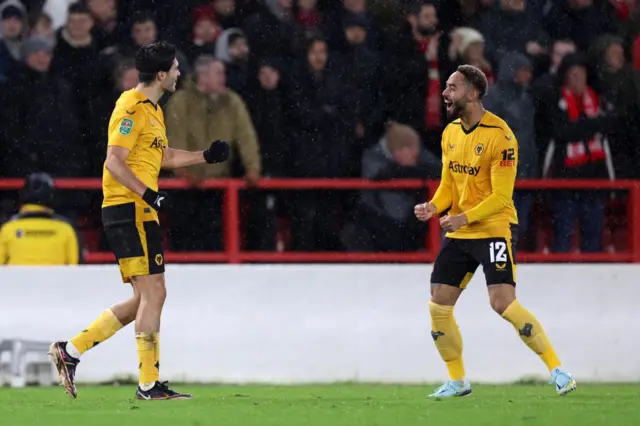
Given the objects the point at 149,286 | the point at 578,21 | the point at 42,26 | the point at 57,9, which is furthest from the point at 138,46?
the point at 149,286

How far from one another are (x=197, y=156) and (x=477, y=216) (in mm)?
1949

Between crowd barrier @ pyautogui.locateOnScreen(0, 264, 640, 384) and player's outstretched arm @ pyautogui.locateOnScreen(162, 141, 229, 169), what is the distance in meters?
1.95

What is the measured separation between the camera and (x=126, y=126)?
9.09m

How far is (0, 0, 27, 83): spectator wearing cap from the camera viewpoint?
13164mm

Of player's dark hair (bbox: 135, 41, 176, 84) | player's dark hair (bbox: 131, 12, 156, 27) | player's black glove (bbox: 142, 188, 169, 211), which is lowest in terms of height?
player's black glove (bbox: 142, 188, 169, 211)

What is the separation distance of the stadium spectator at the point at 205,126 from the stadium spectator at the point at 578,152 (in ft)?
8.85

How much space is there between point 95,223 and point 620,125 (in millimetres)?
4834

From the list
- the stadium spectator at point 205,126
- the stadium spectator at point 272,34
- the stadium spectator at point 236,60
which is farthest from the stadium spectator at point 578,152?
the stadium spectator at point 236,60

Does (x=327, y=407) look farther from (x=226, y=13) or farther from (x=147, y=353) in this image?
(x=226, y=13)

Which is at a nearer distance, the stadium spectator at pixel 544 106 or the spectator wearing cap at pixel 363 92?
the spectator wearing cap at pixel 363 92

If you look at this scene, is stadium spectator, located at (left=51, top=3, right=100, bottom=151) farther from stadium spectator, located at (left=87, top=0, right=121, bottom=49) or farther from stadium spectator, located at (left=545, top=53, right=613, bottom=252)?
stadium spectator, located at (left=545, top=53, right=613, bottom=252)

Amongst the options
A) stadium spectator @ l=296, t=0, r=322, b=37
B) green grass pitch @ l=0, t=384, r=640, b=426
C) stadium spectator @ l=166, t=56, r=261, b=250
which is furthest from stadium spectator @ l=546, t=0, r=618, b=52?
green grass pitch @ l=0, t=384, r=640, b=426

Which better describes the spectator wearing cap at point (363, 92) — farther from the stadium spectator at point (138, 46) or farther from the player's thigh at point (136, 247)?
the player's thigh at point (136, 247)

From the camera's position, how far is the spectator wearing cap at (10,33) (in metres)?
13.2
